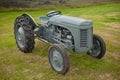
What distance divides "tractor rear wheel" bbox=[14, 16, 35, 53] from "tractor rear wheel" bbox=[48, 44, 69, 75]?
1123 millimetres

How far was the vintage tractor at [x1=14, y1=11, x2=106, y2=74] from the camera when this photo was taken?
582 centimetres

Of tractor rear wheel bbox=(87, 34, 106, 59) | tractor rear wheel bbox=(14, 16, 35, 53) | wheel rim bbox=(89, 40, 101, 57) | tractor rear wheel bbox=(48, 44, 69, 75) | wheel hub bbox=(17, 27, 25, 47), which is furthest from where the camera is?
wheel hub bbox=(17, 27, 25, 47)

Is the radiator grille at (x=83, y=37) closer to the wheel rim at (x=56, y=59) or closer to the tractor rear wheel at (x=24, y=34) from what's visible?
the wheel rim at (x=56, y=59)

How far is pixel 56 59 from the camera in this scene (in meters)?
5.96

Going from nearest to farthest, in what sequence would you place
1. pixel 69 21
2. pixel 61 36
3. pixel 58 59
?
pixel 58 59
pixel 69 21
pixel 61 36

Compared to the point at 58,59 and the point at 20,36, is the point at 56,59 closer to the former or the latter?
the point at 58,59

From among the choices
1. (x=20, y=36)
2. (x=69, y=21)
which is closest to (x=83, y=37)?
(x=69, y=21)

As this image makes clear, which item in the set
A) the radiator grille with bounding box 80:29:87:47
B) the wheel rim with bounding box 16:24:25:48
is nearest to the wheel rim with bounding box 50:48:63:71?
the radiator grille with bounding box 80:29:87:47

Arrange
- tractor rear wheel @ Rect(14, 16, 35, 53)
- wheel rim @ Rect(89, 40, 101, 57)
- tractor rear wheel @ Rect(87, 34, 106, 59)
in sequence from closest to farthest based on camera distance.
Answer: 1. tractor rear wheel @ Rect(87, 34, 106, 59)
2. wheel rim @ Rect(89, 40, 101, 57)
3. tractor rear wheel @ Rect(14, 16, 35, 53)

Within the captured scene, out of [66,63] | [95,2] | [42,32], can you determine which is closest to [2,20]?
[42,32]

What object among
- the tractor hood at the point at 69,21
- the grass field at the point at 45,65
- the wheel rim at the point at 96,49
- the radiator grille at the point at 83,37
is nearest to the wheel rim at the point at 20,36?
the grass field at the point at 45,65

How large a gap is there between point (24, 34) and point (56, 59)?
5.29 ft

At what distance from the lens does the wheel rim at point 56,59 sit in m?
5.86

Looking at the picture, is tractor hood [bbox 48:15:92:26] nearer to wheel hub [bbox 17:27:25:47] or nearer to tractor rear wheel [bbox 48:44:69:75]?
tractor rear wheel [bbox 48:44:69:75]
